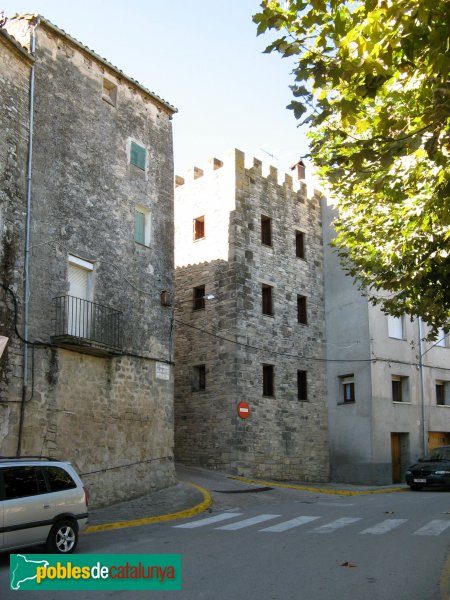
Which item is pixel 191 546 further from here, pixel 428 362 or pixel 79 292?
pixel 428 362

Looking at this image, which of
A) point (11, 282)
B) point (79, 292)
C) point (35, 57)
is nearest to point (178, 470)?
point (79, 292)

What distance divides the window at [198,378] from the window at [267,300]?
3.18 m

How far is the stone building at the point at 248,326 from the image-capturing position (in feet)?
75.0

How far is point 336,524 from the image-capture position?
43.1 ft

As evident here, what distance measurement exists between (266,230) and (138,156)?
7.89 meters

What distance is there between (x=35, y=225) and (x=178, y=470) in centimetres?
1041

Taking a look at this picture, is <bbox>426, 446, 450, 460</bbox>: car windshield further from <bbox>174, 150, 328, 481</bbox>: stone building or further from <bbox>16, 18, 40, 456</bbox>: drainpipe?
<bbox>16, 18, 40, 456</bbox>: drainpipe

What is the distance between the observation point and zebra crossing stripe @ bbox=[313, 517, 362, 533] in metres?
12.3

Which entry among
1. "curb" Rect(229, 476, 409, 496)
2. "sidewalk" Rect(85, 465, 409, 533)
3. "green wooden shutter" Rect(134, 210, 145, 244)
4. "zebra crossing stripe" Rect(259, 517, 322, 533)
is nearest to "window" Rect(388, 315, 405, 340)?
"curb" Rect(229, 476, 409, 496)

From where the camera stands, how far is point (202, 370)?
2416 centimetres

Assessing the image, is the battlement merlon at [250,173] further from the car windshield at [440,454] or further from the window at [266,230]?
the car windshield at [440,454]

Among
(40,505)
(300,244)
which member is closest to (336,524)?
(40,505)

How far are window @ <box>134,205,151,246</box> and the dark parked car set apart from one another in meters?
11.7

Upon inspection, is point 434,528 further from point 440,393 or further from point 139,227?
point 440,393
